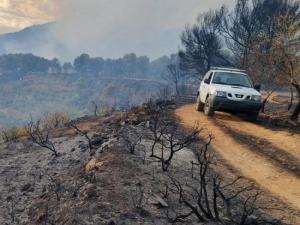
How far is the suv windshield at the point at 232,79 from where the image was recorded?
16578 mm

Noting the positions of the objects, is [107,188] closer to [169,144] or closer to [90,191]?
[90,191]

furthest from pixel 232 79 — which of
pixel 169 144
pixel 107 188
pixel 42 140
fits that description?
pixel 107 188

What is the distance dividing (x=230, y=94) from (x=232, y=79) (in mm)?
1395

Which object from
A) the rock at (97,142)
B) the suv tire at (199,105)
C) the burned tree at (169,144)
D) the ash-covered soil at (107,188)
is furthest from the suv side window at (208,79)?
the rock at (97,142)

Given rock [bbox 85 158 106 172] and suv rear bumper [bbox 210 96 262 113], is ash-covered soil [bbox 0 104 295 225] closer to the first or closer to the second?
rock [bbox 85 158 106 172]

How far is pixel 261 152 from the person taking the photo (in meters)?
11.6

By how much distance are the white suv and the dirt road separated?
1.78ft

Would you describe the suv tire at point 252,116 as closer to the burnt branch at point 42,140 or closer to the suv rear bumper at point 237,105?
the suv rear bumper at point 237,105

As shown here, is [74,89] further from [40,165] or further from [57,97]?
[40,165]

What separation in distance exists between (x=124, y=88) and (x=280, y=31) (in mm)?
139221

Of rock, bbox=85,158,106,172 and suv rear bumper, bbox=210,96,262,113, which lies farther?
suv rear bumper, bbox=210,96,262,113

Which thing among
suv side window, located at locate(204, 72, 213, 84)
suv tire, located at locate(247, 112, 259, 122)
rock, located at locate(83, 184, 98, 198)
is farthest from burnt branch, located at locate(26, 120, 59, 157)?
suv tire, located at locate(247, 112, 259, 122)

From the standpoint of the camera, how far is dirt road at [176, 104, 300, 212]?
8898 mm

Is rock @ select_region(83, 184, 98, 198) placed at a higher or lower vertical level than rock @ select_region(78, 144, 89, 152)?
higher
